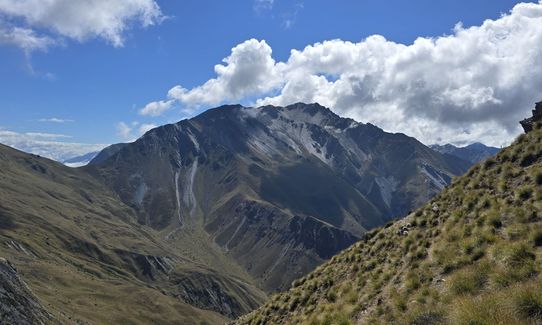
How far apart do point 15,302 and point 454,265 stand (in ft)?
71.4

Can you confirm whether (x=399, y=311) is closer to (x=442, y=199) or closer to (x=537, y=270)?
(x=537, y=270)

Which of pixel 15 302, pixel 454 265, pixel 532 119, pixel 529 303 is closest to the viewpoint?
pixel 529 303

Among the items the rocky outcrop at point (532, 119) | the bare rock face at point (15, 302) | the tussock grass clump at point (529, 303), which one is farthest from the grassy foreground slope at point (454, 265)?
the bare rock face at point (15, 302)

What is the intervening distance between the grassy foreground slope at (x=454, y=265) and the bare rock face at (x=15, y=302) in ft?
47.0

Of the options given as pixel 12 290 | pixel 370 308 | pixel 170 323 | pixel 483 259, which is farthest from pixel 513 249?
pixel 170 323

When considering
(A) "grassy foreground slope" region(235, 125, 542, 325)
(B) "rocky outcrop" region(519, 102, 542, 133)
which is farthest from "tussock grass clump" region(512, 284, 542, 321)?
(B) "rocky outcrop" region(519, 102, 542, 133)

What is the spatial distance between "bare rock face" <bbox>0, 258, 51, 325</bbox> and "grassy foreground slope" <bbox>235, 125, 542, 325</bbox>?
14.3 m

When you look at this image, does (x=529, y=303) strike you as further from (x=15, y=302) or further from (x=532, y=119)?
(x=15, y=302)

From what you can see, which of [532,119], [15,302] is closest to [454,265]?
[532,119]

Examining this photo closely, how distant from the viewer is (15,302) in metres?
24.0

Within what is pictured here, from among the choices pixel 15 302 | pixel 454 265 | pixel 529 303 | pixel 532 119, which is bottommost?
pixel 15 302

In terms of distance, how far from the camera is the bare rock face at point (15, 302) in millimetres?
22547

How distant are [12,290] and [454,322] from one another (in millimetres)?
22650

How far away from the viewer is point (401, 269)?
74.2 ft
